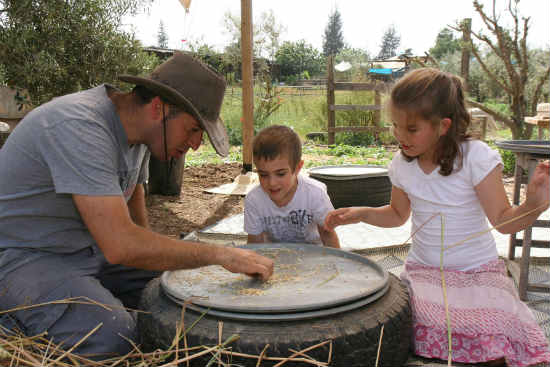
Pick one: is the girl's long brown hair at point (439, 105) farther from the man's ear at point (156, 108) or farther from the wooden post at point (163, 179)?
the wooden post at point (163, 179)

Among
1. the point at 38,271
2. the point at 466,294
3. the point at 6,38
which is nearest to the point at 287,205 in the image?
the point at 466,294

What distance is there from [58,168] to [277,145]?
4.07ft

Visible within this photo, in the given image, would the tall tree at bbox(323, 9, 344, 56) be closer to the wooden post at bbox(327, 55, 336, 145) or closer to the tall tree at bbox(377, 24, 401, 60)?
the tall tree at bbox(377, 24, 401, 60)

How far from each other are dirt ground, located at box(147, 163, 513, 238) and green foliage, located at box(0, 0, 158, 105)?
158cm

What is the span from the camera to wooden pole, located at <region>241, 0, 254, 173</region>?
6.37 meters

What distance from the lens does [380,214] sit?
232 centimetres

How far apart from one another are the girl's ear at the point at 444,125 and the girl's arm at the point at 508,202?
0.27m

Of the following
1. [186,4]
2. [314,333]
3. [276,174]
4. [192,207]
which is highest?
[186,4]

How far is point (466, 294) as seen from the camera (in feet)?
5.73

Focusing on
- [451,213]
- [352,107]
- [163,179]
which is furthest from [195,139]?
[352,107]

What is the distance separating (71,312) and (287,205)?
1.32 meters

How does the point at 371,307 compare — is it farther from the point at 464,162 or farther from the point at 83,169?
the point at 83,169

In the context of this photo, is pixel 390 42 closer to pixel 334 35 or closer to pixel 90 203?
pixel 334 35

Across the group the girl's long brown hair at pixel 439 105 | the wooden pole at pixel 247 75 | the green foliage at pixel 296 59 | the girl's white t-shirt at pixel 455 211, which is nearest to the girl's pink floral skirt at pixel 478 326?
the girl's white t-shirt at pixel 455 211
